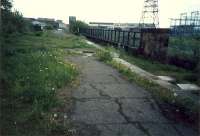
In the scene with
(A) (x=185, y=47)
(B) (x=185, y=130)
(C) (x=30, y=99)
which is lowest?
(B) (x=185, y=130)

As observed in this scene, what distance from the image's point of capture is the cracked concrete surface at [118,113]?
4.98m

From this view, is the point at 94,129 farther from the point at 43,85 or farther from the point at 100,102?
the point at 43,85

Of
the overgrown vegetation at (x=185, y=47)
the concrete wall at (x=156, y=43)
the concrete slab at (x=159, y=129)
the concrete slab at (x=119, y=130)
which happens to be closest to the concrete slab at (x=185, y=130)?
→ the concrete slab at (x=159, y=129)

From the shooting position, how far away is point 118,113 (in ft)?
19.2

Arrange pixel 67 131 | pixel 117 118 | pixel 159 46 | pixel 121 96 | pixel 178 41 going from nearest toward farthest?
pixel 67 131 < pixel 117 118 < pixel 121 96 < pixel 178 41 < pixel 159 46

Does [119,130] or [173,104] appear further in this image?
[173,104]

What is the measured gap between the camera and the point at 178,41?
15156 mm

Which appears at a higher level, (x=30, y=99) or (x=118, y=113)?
(x=30, y=99)

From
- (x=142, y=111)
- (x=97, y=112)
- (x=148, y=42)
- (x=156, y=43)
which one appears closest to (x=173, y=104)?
(x=142, y=111)

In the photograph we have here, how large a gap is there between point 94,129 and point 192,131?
5.43 feet

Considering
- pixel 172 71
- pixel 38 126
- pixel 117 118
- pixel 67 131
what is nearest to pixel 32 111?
pixel 38 126

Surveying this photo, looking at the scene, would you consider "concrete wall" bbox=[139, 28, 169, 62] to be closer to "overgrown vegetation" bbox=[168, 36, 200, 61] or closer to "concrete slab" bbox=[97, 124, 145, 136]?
→ "overgrown vegetation" bbox=[168, 36, 200, 61]

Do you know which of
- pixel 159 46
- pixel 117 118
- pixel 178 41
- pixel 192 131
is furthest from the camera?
pixel 159 46

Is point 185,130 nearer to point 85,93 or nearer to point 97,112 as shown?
point 97,112
